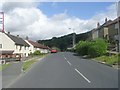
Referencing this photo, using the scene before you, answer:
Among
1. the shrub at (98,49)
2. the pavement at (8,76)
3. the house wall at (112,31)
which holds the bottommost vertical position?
the pavement at (8,76)

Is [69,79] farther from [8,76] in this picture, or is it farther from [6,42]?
[6,42]

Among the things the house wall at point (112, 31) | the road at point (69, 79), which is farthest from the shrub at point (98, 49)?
the road at point (69, 79)

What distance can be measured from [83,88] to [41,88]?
187 cm

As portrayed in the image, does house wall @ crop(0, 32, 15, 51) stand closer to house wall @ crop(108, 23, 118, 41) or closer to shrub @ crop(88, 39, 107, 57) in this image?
shrub @ crop(88, 39, 107, 57)

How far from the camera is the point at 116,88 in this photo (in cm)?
1234

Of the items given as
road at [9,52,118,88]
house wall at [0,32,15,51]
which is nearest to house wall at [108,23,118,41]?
house wall at [0,32,15,51]

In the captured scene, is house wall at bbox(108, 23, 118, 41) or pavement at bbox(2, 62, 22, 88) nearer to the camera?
pavement at bbox(2, 62, 22, 88)

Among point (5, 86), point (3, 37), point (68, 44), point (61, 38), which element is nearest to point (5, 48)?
point (3, 37)

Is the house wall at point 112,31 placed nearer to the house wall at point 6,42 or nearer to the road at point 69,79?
the house wall at point 6,42

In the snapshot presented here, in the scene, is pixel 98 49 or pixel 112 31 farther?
pixel 112 31

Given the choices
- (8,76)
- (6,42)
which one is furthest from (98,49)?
(8,76)

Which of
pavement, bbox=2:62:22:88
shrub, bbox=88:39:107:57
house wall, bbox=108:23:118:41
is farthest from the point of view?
house wall, bbox=108:23:118:41

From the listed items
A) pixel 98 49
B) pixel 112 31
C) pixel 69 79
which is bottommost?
pixel 69 79

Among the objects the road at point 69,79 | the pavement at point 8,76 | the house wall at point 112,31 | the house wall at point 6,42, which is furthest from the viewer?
the house wall at point 112,31
